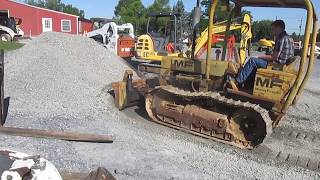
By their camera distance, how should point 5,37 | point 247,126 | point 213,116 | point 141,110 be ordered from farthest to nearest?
1. point 5,37
2. point 141,110
3. point 213,116
4. point 247,126

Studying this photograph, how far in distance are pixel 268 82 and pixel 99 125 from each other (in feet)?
9.66

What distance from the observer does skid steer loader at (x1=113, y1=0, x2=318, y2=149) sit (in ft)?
22.0

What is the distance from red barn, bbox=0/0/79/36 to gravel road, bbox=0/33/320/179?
28.5 meters

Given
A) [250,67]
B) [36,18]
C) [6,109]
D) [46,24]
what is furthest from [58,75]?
[46,24]

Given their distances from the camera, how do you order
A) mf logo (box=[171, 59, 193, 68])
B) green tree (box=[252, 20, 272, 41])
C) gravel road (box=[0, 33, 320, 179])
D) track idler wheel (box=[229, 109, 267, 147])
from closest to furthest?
1. gravel road (box=[0, 33, 320, 179])
2. track idler wheel (box=[229, 109, 267, 147])
3. mf logo (box=[171, 59, 193, 68])
4. green tree (box=[252, 20, 272, 41])

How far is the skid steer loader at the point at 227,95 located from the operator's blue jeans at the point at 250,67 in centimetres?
15

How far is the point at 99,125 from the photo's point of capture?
24.4 feet

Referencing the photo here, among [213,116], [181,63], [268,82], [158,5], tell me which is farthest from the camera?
[158,5]

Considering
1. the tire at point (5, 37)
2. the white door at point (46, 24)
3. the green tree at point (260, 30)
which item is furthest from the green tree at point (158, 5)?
the tire at point (5, 37)

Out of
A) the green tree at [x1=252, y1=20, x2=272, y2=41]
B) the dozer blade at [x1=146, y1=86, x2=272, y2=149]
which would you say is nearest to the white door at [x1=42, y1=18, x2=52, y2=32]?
the green tree at [x1=252, y1=20, x2=272, y2=41]

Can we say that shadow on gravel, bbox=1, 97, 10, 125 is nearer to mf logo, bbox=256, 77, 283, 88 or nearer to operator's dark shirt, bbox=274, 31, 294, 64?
mf logo, bbox=256, 77, 283, 88

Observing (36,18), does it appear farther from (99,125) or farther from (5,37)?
(99,125)

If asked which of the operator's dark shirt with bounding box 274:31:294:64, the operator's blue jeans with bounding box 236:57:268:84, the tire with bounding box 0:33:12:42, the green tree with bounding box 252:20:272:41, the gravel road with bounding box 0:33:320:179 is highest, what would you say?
the green tree with bounding box 252:20:272:41

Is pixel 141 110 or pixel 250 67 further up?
pixel 250 67
